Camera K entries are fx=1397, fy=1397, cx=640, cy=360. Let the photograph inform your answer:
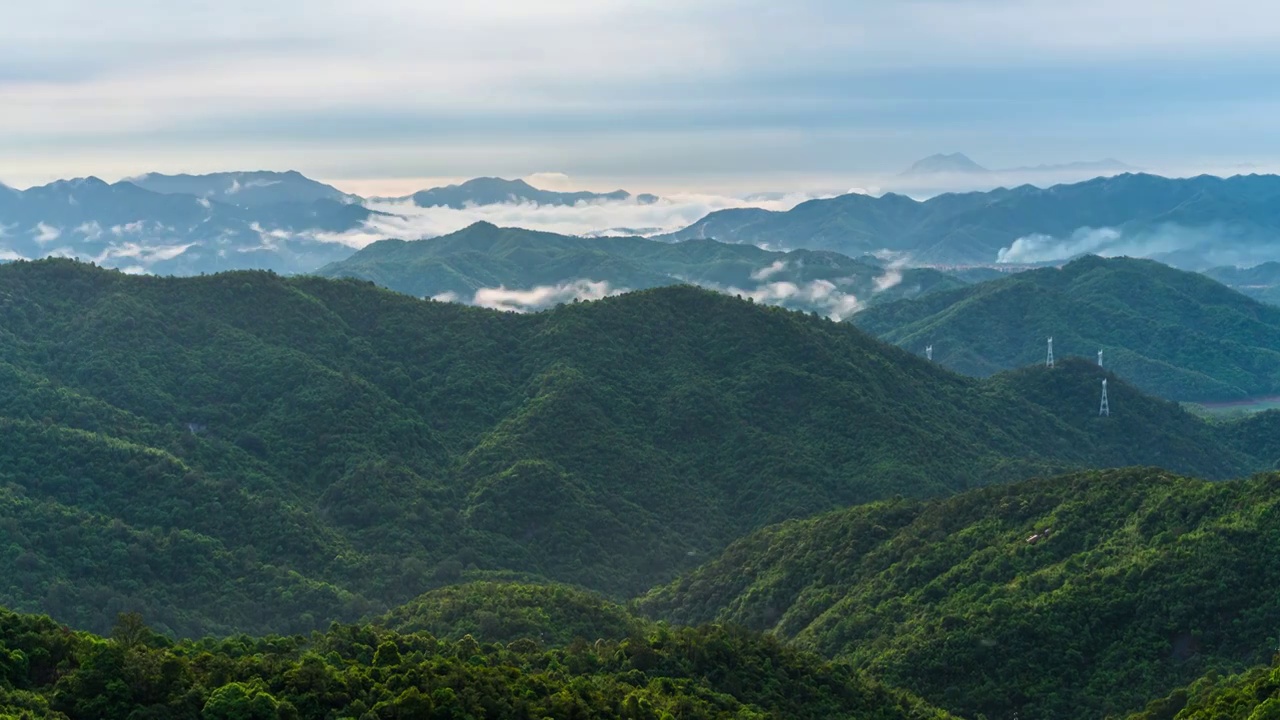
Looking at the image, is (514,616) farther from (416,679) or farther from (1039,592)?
(1039,592)

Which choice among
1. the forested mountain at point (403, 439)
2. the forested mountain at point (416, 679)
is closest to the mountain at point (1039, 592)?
the forested mountain at point (416, 679)

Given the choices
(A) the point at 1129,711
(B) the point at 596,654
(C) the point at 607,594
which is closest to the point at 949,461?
(C) the point at 607,594

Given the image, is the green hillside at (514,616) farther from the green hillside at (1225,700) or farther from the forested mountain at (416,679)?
the green hillside at (1225,700)

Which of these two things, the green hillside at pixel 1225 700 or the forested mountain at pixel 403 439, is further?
the forested mountain at pixel 403 439

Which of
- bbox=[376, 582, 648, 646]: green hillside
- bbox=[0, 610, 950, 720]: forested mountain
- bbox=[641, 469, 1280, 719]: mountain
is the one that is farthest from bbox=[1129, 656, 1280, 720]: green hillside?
bbox=[376, 582, 648, 646]: green hillside

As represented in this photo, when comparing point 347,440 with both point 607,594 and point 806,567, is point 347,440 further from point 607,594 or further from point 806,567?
point 806,567

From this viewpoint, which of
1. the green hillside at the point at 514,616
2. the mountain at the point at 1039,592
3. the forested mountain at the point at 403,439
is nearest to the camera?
the mountain at the point at 1039,592
